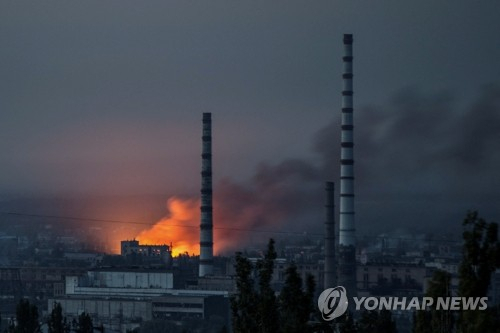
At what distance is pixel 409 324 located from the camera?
152 feet

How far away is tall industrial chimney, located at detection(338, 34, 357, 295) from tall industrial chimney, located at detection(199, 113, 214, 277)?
190 inches

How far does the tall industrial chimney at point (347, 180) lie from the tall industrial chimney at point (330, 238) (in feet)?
1.52

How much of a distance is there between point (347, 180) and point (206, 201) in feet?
17.3

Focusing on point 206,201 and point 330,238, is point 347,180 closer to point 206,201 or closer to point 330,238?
point 330,238

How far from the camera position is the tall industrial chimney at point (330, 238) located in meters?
51.2

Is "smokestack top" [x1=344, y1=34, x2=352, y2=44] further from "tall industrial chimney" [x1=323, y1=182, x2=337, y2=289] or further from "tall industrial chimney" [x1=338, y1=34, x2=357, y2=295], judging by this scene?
"tall industrial chimney" [x1=323, y1=182, x2=337, y2=289]

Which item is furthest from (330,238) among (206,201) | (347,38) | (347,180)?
(347,38)

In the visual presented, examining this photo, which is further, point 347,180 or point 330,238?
point 347,180

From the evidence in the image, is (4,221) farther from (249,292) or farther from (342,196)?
(249,292)

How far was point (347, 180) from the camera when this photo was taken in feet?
176

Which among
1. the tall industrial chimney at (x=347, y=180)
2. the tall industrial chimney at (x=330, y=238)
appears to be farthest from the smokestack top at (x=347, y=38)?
the tall industrial chimney at (x=330, y=238)

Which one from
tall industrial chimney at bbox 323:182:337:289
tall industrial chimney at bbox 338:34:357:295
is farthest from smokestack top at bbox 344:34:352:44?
tall industrial chimney at bbox 323:182:337:289

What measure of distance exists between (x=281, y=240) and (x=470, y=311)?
59.4m

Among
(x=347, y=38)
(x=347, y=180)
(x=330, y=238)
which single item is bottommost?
(x=330, y=238)
